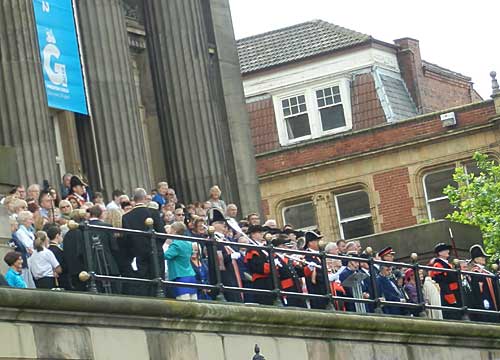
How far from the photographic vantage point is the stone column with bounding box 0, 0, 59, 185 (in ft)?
104

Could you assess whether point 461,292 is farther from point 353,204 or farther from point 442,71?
point 442,71

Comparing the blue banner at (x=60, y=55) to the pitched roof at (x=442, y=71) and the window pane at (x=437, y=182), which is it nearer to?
the window pane at (x=437, y=182)

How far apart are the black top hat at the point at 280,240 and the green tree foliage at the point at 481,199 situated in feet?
65.7

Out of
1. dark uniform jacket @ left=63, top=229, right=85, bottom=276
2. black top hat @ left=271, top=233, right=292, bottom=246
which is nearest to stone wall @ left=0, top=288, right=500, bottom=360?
dark uniform jacket @ left=63, top=229, right=85, bottom=276

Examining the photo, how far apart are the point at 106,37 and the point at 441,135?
25069 mm

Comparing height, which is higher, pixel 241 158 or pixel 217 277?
pixel 241 158

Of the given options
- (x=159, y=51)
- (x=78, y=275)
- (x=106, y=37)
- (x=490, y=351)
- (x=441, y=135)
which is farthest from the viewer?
(x=441, y=135)

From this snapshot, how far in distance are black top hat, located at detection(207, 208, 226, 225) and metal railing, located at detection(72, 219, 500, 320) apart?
0.86 metres

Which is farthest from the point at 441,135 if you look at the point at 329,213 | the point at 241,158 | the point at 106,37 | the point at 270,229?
the point at 270,229

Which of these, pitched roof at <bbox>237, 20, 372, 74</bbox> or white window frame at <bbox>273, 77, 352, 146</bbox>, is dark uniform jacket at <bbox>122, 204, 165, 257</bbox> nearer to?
white window frame at <bbox>273, 77, 352, 146</bbox>

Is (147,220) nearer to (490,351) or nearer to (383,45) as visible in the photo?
(490,351)

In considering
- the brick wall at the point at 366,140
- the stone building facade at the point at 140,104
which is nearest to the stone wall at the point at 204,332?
the stone building facade at the point at 140,104

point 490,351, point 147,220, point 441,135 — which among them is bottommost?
point 490,351

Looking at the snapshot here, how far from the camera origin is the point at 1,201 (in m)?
24.2
